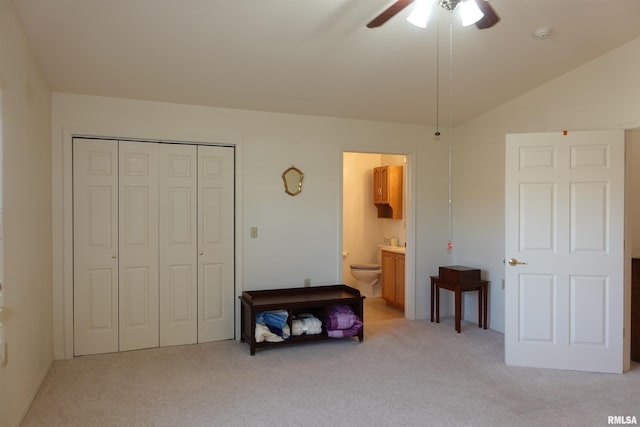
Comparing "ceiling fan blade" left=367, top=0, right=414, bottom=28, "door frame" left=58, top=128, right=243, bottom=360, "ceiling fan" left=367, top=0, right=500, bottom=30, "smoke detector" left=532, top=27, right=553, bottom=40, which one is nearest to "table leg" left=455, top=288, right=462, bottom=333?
"smoke detector" left=532, top=27, right=553, bottom=40

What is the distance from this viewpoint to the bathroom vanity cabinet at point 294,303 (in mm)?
3963

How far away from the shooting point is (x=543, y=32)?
325cm

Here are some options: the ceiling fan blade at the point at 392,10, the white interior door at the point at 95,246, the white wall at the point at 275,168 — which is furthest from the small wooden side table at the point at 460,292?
the white interior door at the point at 95,246

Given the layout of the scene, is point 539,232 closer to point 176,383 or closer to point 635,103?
point 635,103

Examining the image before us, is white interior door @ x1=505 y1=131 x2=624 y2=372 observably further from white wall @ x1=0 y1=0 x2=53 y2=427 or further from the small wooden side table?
white wall @ x1=0 y1=0 x2=53 y2=427

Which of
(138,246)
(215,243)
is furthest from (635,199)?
(138,246)

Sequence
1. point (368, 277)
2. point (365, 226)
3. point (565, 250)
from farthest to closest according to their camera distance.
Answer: point (365, 226), point (368, 277), point (565, 250)

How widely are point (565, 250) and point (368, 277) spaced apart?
119 inches

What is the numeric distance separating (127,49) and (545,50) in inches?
132

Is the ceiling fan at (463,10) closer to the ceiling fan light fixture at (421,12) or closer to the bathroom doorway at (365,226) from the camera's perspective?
the ceiling fan light fixture at (421,12)

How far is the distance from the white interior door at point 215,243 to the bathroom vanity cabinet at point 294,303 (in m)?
0.21

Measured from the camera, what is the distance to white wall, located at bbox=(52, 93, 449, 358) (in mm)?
3818

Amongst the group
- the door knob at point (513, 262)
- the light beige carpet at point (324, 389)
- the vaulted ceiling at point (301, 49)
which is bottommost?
the light beige carpet at point (324, 389)

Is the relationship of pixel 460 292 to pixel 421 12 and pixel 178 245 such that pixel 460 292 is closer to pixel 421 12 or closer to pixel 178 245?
pixel 178 245
